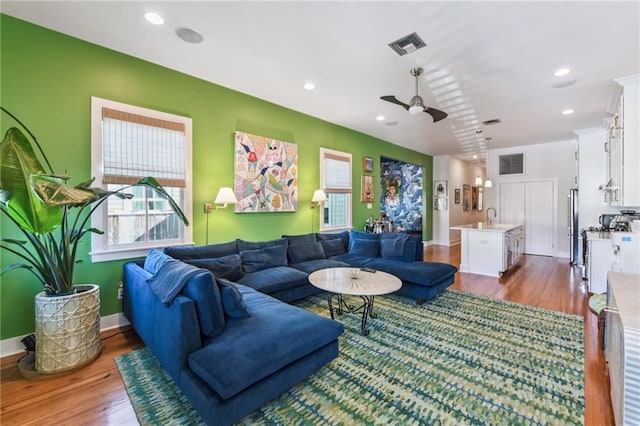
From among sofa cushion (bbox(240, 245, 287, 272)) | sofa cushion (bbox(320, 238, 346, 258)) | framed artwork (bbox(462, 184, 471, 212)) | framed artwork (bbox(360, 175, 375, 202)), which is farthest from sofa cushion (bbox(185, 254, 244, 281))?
framed artwork (bbox(462, 184, 471, 212))

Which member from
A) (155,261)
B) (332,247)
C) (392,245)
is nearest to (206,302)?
(155,261)

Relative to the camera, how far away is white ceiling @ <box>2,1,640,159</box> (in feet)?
7.93

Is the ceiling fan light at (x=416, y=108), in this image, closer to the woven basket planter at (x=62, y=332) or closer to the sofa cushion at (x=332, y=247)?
the sofa cushion at (x=332, y=247)

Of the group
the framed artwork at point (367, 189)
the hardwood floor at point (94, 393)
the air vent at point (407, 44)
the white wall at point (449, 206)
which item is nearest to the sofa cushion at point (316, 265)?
the hardwood floor at point (94, 393)

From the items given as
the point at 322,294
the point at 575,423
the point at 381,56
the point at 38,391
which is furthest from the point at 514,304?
the point at 38,391

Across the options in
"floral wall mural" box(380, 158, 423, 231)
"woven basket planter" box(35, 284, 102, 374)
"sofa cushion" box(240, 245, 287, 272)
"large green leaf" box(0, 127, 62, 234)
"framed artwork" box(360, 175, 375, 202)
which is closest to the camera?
"large green leaf" box(0, 127, 62, 234)

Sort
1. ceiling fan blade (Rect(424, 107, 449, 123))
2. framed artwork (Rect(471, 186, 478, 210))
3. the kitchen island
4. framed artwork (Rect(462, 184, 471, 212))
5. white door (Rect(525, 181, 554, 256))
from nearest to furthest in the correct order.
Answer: ceiling fan blade (Rect(424, 107, 449, 123)), the kitchen island, white door (Rect(525, 181, 554, 256)), framed artwork (Rect(462, 184, 471, 212)), framed artwork (Rect(471, 186, 478, 210))

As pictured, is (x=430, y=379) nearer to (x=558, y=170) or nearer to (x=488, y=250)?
(x=488, y=250)

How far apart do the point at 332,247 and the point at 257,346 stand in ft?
10.2

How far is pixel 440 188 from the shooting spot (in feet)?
30.2

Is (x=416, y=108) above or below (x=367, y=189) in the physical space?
above

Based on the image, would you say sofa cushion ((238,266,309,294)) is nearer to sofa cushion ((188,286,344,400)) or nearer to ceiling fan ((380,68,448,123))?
sofa cushion ((188,286,344,400))

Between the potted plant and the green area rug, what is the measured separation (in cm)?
39

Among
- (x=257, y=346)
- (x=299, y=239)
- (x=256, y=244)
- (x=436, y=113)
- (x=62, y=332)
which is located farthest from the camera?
(x=299, y=239)
